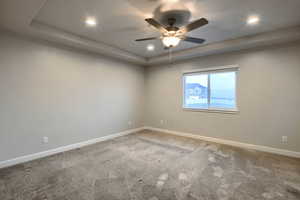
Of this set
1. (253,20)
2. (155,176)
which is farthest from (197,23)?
(155,176)

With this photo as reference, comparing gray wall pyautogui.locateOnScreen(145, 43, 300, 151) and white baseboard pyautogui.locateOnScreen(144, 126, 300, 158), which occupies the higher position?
gray wall pyautogui.locateOnScreen(145, 43, 300, 151)

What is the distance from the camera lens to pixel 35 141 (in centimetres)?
304

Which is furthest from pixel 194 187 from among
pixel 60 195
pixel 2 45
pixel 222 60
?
pixel 2 45

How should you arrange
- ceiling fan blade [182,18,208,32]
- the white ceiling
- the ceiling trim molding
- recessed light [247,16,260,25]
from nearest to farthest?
1. ceiling fan blade [182,18,208,32]
2. the white ceiling
3. recessed light [247,16,260,25]
4. the ceiling trim molding

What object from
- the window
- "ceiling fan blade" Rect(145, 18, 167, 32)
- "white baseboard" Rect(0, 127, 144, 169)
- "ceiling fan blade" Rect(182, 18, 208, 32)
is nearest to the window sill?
the window

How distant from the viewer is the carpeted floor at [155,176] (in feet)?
6.42

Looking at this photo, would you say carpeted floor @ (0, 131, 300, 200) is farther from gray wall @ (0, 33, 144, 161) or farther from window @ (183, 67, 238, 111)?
window @ (183, 67, 238, 111)

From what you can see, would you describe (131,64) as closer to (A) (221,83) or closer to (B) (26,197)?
(A) (221,83)

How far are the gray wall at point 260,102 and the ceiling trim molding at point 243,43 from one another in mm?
209

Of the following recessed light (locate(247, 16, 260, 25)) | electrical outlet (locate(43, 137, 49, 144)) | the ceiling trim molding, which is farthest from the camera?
electrical outlet (locate(43, 137, 49, 144))

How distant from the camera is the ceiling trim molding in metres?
2.91

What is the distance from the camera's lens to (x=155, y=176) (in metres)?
2.39

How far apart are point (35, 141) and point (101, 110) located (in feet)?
5.47

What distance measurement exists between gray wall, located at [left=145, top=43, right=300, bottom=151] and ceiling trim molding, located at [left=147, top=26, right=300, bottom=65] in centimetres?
21
